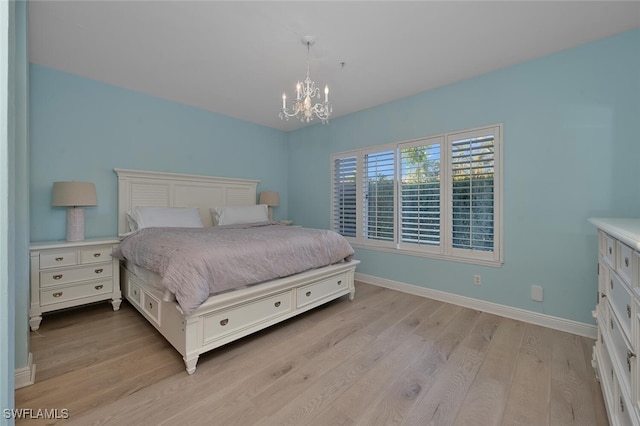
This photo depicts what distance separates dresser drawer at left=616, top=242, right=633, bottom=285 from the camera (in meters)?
1.08

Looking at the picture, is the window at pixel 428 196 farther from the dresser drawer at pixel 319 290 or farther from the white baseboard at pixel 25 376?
the white baseboard at pixel 25 376

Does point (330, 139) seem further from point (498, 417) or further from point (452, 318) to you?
point (498, 417)

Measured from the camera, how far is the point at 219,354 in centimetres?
199

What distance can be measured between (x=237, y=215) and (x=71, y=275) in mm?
1782

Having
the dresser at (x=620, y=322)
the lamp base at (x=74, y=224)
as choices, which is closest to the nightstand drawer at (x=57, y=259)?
the lamp base at (x=74, y=224)

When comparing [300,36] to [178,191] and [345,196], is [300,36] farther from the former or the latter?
[178,191]

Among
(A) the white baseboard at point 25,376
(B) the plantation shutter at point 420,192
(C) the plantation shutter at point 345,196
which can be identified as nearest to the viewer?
(A) the white baseboard at point 25,376

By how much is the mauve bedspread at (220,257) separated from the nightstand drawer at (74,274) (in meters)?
0.19

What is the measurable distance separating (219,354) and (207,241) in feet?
2.87

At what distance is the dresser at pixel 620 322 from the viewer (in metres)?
0.99

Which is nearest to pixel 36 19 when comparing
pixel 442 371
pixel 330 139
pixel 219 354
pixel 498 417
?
pixel 219 354

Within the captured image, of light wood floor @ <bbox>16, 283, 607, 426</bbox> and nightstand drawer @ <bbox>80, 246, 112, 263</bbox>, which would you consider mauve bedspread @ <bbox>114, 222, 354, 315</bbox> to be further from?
light wood floor @ <bbox>16, 283, 607, 426</bbox>

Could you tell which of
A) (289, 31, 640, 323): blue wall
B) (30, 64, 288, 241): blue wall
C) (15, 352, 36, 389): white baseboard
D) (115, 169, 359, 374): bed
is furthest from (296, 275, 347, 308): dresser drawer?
(30, 64, 288, 241): blue wall
